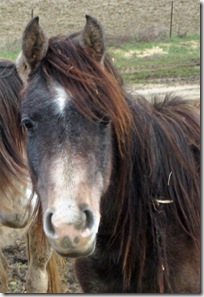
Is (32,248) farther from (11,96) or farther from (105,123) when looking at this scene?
(105,123)

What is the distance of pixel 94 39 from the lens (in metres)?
2.84

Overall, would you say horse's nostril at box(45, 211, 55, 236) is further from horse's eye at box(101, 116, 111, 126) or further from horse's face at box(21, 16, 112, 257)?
horse's eye at box(101, 116, 111, 126)

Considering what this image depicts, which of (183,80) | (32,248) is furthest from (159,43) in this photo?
(32,248)

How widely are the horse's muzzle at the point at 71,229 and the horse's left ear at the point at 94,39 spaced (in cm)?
89

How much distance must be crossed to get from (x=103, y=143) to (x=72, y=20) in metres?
10.6

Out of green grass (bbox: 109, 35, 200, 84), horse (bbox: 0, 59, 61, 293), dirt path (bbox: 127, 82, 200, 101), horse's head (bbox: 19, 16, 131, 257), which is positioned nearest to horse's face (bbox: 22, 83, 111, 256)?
horse's head (bbox: 19, 16, 131, 257)

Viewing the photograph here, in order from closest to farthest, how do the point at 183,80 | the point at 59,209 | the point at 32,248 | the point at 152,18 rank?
the point at 59,209
the point at 32,248
the point at 183,80
the point at 152,18

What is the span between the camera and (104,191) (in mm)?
2727

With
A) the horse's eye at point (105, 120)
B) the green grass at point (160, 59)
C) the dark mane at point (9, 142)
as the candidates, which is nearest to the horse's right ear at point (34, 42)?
the horse's eye at point (105, 120)

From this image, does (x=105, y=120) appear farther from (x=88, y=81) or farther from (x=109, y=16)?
(x=109, y=16)

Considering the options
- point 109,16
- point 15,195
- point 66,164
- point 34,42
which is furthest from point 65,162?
point 109,16

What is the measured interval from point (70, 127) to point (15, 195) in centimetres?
223

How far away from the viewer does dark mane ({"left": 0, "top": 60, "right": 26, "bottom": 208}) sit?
435 cm

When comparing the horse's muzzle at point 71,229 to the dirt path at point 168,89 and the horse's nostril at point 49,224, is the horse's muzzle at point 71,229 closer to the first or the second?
the horse's nostril at point 49,224
